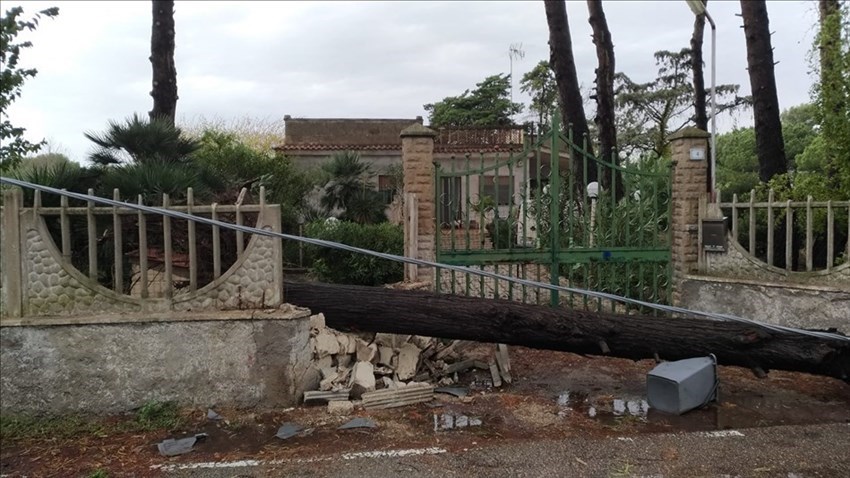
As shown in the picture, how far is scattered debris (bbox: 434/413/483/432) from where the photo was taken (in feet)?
15.7

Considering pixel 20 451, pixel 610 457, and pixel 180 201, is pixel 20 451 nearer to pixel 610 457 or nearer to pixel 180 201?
pixel 180 201

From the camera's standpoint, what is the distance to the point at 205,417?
4816mm

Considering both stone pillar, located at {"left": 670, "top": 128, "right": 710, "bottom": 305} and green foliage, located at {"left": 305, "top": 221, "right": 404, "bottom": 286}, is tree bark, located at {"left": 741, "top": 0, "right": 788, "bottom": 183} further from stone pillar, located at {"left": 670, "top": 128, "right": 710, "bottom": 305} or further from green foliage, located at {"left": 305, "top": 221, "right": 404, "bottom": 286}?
green foliage, located at {"left": 305, "top": 221, "right": 404, "bottom": 286}

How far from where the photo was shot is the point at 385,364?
19.1 feet

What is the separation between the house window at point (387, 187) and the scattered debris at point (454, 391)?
899cm

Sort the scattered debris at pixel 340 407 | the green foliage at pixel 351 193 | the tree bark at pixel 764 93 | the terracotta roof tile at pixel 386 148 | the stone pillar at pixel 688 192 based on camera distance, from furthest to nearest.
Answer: the terracotta roof tile at pixel 386 148 → the green foliage at pixel 351 193 → the tree bark at pixel 764 93 → the stone pillar at pixel 688 192 → the scattered debris at pixel 340 407

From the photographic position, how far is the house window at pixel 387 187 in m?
15.0

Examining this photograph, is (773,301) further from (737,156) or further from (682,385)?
(737,156)

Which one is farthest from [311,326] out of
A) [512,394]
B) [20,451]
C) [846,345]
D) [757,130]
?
[757,130]

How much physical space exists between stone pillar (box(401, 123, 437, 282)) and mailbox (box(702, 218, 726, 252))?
344cm

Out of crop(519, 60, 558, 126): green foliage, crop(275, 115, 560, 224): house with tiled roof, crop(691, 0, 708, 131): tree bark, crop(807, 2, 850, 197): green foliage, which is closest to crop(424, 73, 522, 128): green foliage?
crop(519, 60, 558, 126): green foliage

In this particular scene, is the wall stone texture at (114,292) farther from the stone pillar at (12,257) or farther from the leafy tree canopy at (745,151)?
the leafy tree canopy at (745,151)

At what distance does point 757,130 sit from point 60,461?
1036cm

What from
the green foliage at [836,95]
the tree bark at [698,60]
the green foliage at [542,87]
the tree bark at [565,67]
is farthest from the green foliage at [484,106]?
the green foliage at [836,95]
